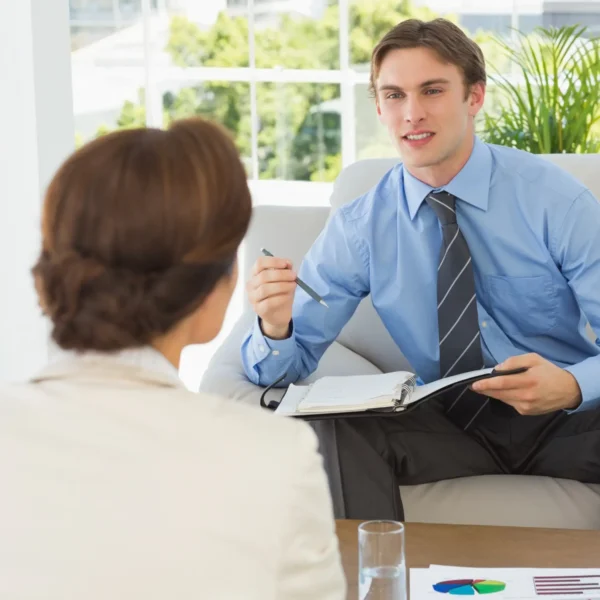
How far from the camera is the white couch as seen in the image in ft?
5.95

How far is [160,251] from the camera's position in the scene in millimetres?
857

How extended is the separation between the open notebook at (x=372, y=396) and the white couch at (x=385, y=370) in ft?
0.74

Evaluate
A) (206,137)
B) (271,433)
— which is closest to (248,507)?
(271,433)

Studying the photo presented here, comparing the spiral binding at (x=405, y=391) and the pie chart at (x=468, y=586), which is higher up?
the spiral binding at (x=405, y=391)

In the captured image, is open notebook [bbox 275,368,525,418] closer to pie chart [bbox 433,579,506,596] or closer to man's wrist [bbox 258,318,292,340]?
man's wrist [bbox 258,318,292,340]

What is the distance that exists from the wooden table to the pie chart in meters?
0.06

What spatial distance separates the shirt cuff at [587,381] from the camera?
1788 millimetres

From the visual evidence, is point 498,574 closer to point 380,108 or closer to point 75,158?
point 75,158

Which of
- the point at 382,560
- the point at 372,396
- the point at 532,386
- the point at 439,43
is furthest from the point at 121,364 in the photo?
the point at 439,43

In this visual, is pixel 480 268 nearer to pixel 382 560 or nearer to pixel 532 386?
pixel 532 386

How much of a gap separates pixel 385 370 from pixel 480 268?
41 cm

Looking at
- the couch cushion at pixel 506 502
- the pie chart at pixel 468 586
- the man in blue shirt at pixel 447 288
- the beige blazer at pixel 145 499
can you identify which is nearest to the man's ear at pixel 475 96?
the man in blue shirt at pixel 447 288

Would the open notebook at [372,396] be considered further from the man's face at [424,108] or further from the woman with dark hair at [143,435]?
the woman with dark hair at [143,435]

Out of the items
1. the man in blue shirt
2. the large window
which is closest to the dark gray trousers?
the man in blue shirt
